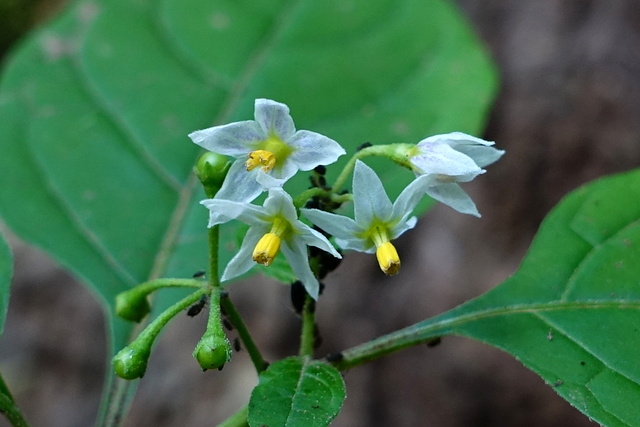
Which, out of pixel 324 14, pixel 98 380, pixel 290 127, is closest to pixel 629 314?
pixel 290 127

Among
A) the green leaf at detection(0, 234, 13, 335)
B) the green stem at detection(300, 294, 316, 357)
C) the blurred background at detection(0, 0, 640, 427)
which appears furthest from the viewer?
the blurred background at detection(0, 0, 640, 427)

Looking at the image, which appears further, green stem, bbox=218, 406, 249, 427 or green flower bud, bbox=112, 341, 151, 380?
green stem, bbox=218, 406, 249, 427

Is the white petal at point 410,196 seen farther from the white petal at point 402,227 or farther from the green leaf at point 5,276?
the green leaf at point 5,276

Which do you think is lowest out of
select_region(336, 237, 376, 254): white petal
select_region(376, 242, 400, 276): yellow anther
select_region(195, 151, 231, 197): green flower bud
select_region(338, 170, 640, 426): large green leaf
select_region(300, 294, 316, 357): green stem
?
select_region(338, 170, 640, 426): large green leaf

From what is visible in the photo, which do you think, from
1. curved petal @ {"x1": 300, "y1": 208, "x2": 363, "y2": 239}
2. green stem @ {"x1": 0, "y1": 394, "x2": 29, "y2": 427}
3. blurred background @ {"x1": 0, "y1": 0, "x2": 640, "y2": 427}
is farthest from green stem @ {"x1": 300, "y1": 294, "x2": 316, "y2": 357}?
blurred background @ {"x1": 0, "y1": 0, "x2": 640, "y2": 427}

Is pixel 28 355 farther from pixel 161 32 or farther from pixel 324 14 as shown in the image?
pixel 324 14

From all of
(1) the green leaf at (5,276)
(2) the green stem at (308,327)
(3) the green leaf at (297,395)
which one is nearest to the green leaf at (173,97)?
(1) the green leaf at (5,276)

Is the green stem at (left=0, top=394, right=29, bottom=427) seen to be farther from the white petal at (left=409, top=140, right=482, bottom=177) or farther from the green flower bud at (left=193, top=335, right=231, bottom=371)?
the white petal at (left=409, top=140, right=482, bottom=177)

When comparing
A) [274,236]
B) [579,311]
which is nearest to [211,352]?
[274,236]
